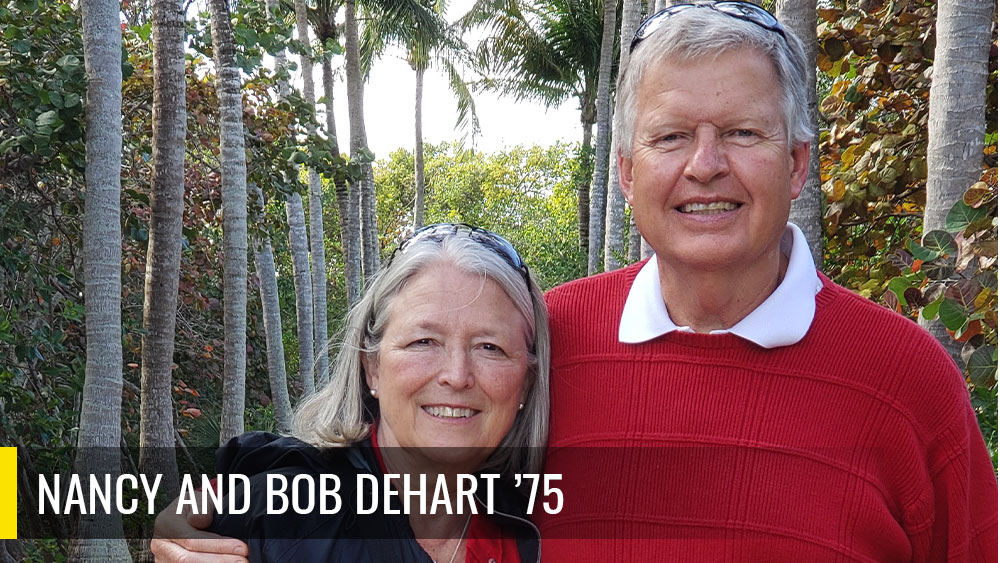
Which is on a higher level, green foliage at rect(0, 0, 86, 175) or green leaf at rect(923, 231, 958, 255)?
green foliage at rect(0, 0, 86, 175)

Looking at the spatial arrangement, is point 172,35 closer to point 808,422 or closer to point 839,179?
point 839,179

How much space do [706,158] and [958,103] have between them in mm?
1985

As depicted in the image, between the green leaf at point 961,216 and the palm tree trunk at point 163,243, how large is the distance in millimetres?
4338

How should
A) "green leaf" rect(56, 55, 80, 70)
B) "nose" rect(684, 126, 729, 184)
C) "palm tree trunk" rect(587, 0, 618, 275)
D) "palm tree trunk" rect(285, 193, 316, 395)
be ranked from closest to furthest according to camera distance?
"nose" rect(684, 126, 729, 184)
"green leaf" rect(56, 55, 80, 70)
"palm tree trunk" rect(285, 193, 316, 395)
"palm tree trunk" rect(587, 0, 618, 275)

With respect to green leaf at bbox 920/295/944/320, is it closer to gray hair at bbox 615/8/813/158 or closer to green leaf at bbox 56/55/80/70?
gray hair at bbox 615/8/813/158

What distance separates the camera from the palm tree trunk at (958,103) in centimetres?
358

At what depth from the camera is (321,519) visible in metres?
2.08

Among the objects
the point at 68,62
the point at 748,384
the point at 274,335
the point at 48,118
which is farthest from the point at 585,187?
the point at 748,384

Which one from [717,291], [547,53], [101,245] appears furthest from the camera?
[547,53]

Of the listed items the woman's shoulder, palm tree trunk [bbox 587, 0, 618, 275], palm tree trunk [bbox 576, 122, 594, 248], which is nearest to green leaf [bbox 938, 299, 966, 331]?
the woman's shoulder

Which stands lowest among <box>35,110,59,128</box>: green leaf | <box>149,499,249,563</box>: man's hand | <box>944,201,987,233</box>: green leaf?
<box>149,499,249,563</box>: man's hand

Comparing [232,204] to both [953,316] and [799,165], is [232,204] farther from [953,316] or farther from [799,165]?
[799,165]

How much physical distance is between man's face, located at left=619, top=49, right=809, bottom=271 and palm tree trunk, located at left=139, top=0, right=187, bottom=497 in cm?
473

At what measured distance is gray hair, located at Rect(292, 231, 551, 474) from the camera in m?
2.25
